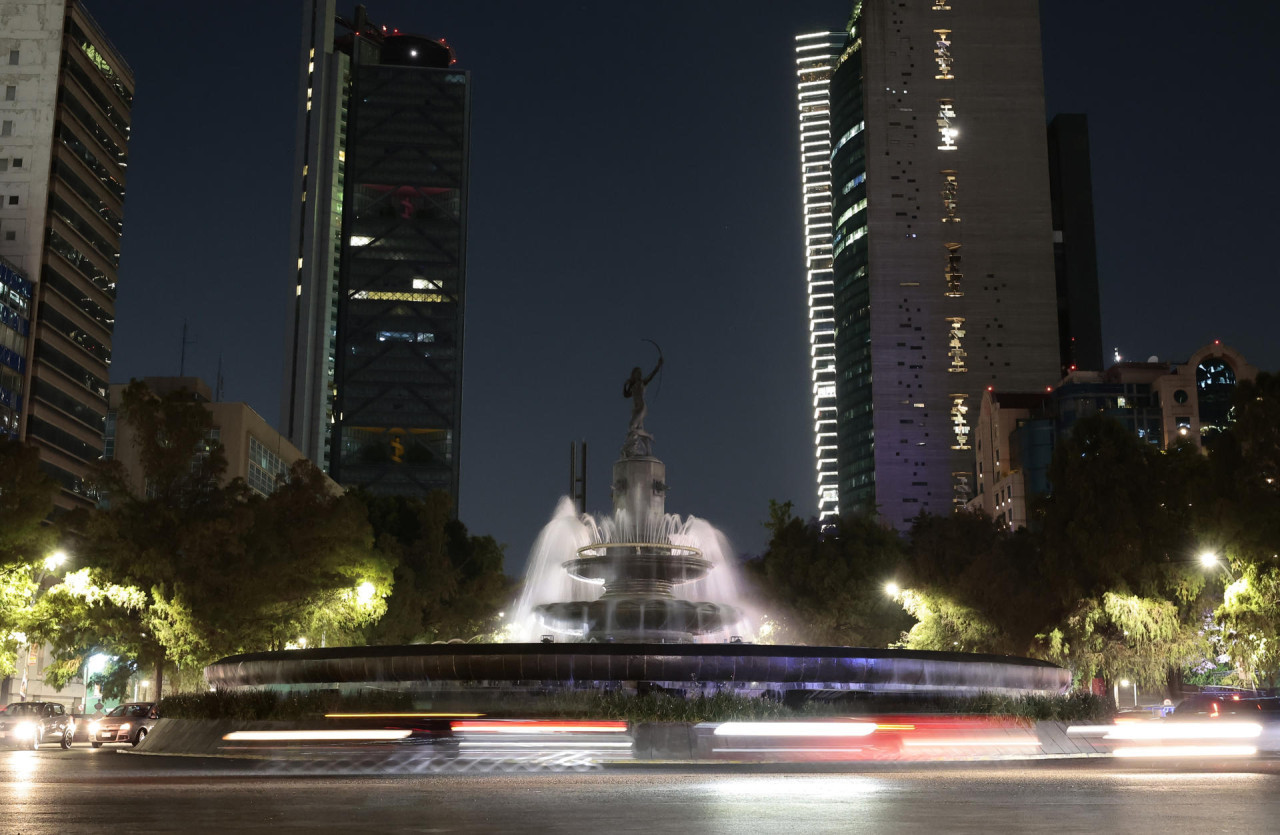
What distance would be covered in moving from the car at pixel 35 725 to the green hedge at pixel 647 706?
1038 centimetres

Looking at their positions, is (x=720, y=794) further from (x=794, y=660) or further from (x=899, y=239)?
(x=899, y=239)

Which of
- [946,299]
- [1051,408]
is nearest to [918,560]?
[1051,408]

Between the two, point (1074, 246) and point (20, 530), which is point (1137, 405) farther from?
point (20, 530)

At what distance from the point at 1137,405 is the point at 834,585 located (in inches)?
3202

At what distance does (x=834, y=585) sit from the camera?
194 ft

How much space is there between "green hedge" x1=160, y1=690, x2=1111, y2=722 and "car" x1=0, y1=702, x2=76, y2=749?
1038cm

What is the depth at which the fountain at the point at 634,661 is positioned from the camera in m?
22.9

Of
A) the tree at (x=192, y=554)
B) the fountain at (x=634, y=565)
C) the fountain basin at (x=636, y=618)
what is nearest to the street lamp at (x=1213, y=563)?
the fountain at (x=634, y=565)

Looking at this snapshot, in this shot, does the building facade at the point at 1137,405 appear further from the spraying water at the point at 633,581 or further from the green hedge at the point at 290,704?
the green hedge at the point at 290,704

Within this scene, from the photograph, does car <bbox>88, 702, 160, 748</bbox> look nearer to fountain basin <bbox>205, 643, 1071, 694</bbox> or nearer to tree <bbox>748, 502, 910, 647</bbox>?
fountain basin <bbox>205, 643, 1071, 694</bbox>

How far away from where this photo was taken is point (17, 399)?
88.6m

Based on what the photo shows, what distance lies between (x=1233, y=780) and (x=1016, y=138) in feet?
611

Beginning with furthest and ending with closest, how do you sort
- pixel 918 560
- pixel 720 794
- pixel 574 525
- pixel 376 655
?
pixel 918 560, pixel 574 525, pixel 376 655, pixel 720 794

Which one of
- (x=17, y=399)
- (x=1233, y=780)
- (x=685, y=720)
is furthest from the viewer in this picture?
(x=17, y=399)
